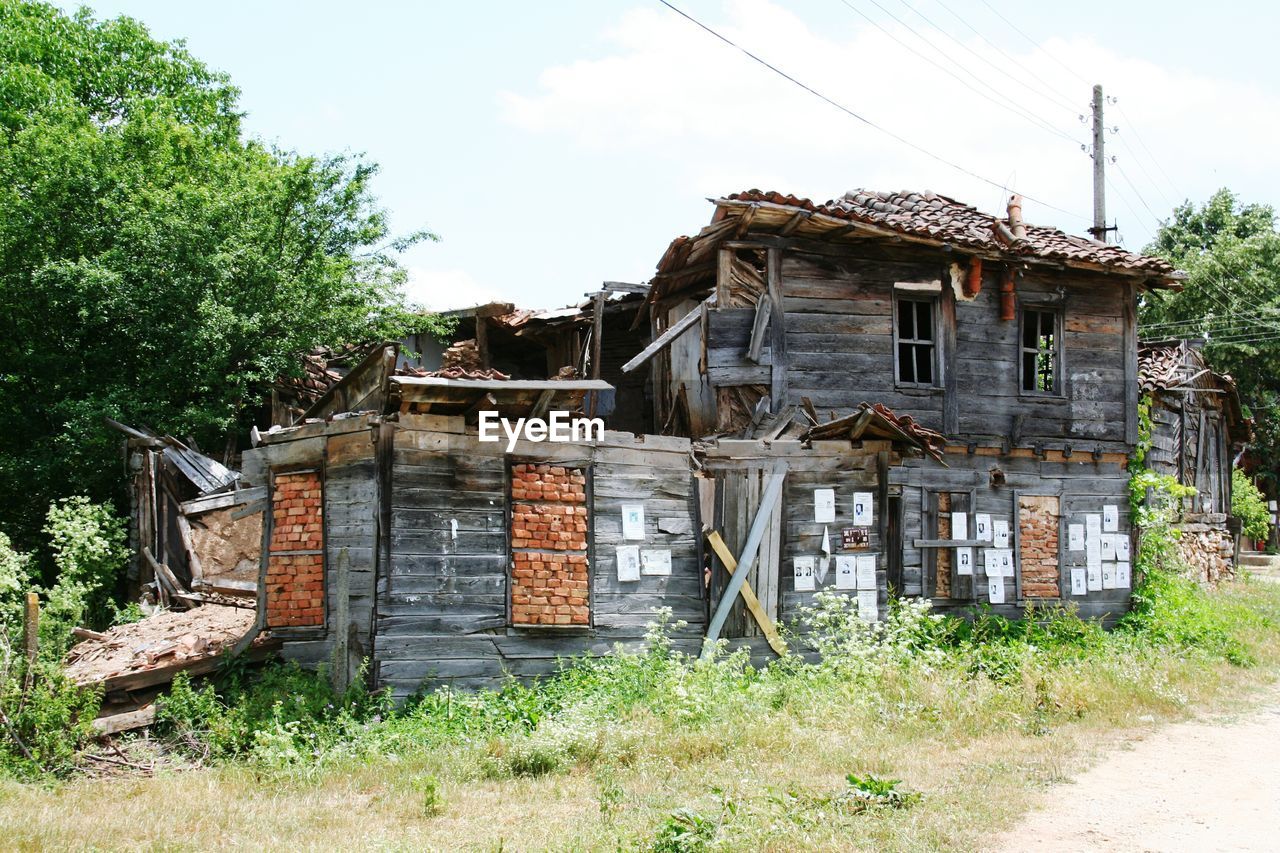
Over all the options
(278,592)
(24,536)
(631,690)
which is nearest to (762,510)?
(631,690)

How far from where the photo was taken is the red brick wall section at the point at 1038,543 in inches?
578

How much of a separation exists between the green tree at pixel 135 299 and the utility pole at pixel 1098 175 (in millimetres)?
14675

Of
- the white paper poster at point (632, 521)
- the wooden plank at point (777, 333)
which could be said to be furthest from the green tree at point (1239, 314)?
the white paper poster at point (632, 521)

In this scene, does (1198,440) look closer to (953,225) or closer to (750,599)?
(953,225)

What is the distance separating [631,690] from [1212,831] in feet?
15.6

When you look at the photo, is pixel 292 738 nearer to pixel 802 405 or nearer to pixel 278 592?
pixel 278 592

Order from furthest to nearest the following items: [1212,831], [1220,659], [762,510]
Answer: [1220,659] → [762,510] → [1212,831]

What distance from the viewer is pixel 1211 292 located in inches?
1200

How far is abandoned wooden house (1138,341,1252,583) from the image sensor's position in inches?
813

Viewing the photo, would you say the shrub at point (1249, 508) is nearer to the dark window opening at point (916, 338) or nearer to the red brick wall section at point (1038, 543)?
the red brick wall section at point (1038, 543)

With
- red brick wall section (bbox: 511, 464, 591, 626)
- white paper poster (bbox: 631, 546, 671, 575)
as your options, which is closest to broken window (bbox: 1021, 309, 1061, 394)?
white paper poster (bbox: 631, 546, 671, 575)

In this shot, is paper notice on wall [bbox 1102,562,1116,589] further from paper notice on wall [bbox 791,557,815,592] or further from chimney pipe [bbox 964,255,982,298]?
paper notice on wall [bbox 791,557,815,592]

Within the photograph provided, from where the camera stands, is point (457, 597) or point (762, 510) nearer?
point (457, 597)

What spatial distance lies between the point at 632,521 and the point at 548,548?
99 centimetres
